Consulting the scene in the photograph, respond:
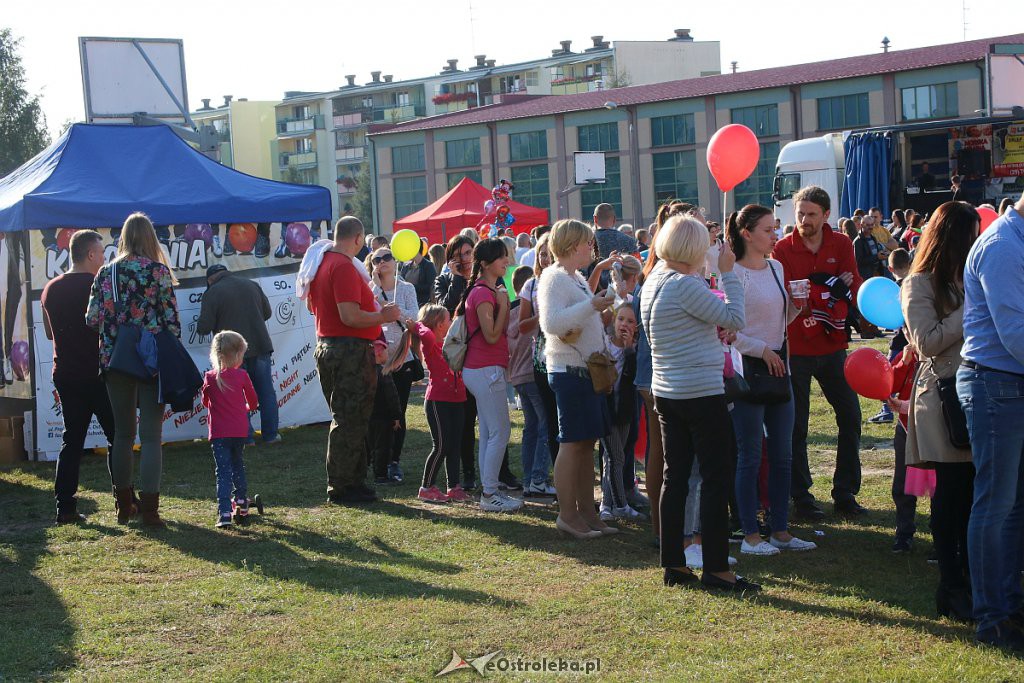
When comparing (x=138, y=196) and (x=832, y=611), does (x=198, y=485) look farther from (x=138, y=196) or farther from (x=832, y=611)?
A: (x=832, y=611)

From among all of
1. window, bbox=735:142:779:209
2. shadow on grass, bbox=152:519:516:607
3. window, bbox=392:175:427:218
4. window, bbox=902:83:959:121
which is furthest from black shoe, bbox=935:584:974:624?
window, bbox=392:175:427:218

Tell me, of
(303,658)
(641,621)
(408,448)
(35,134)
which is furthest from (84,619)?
(35,134)

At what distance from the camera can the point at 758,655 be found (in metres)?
4.42

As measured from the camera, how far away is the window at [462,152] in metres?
62.7

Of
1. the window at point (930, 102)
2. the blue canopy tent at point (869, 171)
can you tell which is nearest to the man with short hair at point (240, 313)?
the blue canopy tent at point (869, 171)

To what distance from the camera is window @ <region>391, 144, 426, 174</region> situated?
216 feet

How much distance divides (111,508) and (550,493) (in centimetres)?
312

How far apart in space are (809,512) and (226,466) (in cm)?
366

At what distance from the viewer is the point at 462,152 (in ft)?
208

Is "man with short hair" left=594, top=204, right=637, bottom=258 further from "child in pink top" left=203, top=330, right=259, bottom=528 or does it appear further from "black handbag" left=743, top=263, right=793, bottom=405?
"black handbag" left=743, top=263, right=793, bottom=405

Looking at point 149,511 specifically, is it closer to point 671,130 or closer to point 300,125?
point 671,130

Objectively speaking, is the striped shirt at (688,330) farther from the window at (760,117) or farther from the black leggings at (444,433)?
the window at (760,117)

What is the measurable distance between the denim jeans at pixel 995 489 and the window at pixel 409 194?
204 feet

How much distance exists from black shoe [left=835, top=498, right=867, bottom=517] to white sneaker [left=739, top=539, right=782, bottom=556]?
102 centimetres
